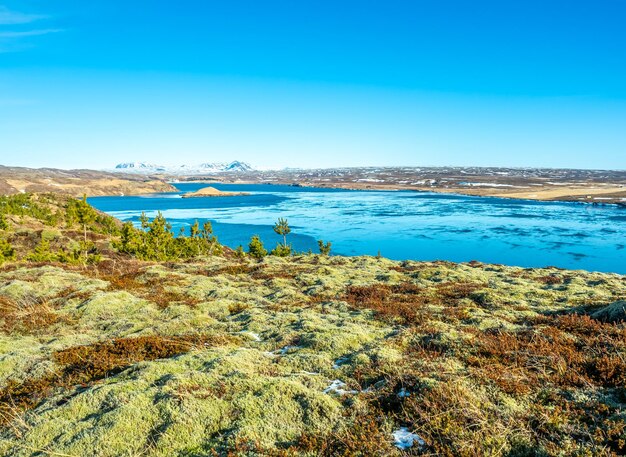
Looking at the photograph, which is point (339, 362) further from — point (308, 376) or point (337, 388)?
point (337, 388)

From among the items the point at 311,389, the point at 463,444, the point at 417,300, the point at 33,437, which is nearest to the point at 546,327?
the point at 417,300

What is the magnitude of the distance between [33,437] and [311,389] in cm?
504

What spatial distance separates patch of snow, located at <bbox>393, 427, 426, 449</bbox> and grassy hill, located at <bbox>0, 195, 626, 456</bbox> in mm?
39

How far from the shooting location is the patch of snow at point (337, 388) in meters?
7.73

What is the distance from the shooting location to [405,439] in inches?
240

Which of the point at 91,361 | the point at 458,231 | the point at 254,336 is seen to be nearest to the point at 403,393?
the point at 254,336

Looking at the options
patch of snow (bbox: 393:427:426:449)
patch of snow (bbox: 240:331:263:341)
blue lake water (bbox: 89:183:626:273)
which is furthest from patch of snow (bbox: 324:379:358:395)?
blue lake water (bbox: 89:183:626:273)

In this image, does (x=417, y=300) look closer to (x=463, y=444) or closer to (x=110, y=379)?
(x=463, y=444)

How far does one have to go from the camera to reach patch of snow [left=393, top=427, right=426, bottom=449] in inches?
234

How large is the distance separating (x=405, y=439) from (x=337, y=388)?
6.97 feet

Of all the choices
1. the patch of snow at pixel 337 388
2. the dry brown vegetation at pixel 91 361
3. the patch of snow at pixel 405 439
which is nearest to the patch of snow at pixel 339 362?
the patch of snow at pixel 337 388

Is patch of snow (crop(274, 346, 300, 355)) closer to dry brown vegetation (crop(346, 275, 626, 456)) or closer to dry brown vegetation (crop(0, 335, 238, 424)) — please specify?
dry brown vegetation (crop(0, 335, 238, 424))

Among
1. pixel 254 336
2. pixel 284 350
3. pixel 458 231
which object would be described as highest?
pixel 284 350

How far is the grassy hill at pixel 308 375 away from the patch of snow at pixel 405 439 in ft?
0.13
